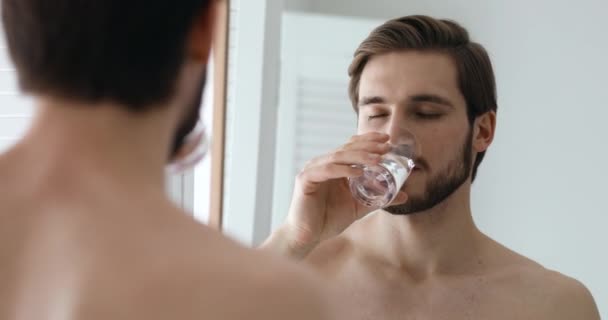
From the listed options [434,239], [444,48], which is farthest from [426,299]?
[444,48]

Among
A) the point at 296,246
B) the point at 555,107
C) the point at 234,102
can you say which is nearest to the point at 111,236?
the point at 296,246

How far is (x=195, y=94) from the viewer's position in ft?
1.98

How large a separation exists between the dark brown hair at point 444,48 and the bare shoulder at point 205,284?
44.6 inches

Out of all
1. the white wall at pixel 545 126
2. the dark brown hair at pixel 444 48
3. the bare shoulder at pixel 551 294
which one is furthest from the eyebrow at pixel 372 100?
the white wall at pixel 545 126

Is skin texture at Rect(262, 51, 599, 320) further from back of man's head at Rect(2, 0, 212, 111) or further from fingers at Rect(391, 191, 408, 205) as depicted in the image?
back of man's head at Rect(2, 0, 212, 111)

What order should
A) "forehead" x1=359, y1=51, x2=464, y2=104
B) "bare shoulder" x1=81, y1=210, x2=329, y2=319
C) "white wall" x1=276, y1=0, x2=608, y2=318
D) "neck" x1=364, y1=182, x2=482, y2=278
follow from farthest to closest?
"white wall" x1=276, y1=0, x2=608, y2=318
"neck" x1=364, y1=182, x2=482, y2=278
"forehead" x1=359, y1=51, x2=464, y2=104
"bare shoulder" x1=81, y1=210, x2=329, y2=319

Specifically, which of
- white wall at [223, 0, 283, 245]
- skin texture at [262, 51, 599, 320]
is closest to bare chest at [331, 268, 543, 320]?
skin texture at [262, 51, 599, 320]

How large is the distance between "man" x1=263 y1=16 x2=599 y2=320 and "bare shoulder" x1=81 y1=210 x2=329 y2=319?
94 centimetres

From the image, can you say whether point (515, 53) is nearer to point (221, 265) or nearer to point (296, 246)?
point (296, 246)

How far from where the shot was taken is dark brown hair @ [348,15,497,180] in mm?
1664

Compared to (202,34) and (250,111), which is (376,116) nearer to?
(250,111)

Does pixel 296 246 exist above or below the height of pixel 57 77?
below

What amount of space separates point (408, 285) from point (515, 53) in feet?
4.22

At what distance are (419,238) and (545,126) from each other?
1173 mm
